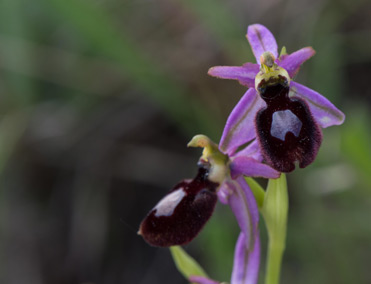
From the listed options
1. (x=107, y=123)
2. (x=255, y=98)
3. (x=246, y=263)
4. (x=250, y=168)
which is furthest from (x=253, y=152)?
(x=107, y=123)

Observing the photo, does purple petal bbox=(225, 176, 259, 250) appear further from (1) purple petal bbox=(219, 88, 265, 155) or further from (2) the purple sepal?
(1) purple petal bbox=(219, 88, 265, 155)

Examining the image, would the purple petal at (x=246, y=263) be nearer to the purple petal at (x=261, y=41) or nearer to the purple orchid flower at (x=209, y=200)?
the purple orchid flower at (x=209, y=200)

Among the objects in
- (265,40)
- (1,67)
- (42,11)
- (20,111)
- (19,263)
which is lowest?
(19,263)

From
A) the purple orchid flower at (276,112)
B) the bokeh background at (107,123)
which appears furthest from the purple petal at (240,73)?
the bokeh background at (107,123)

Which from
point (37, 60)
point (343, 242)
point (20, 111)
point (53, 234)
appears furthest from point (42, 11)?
point (343, 242)

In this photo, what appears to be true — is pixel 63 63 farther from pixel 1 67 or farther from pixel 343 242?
pixel 343 242

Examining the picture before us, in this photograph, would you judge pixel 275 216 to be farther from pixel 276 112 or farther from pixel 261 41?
pixel 261 41

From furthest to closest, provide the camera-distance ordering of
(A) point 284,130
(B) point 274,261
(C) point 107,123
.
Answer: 1. (C) point 107,123
2. (B) point 274,261
3. (A) point 284,130
